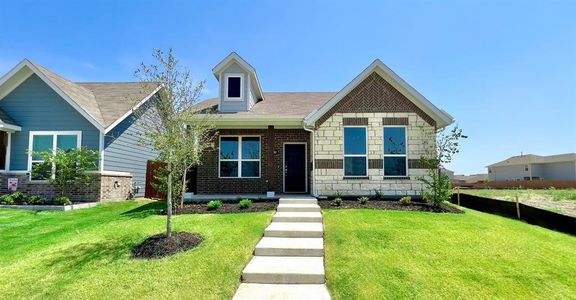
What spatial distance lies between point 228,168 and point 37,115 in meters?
9.04

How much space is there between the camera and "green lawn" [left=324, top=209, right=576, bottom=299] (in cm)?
488

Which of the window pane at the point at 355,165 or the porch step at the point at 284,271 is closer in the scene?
the porch step at the point at 284,271

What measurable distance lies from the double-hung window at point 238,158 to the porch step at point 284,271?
7.57 m

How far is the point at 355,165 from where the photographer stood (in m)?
12.3

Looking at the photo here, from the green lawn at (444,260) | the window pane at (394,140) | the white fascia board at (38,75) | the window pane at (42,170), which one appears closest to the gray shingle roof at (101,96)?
the white fascia board at (38,75)

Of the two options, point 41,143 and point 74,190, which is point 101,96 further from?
point 74,190

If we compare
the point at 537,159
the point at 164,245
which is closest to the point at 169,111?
the point at 164,245

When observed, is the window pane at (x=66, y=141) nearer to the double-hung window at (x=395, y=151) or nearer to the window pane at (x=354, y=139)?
the window pane at (x=354, y=139)

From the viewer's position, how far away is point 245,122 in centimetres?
1296

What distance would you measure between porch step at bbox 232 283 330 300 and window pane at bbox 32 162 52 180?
12.1m

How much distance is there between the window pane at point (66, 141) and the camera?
544 inches

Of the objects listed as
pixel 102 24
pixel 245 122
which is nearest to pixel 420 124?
pixel 245 122

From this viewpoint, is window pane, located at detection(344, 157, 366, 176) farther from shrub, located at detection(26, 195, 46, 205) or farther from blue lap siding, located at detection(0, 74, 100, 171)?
shrub, located at detection(26, 195, 46, 205)

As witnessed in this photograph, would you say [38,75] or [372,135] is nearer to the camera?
[372,135]
